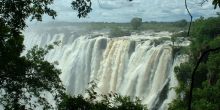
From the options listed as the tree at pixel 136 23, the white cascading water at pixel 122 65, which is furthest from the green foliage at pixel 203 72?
the tree at pixel 136 23

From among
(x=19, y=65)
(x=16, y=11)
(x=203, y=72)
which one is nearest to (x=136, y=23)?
(x=203, y=72)

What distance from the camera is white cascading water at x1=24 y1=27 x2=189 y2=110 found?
31.5 meters

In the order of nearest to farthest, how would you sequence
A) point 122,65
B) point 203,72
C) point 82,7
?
1. point 82,7
2. point 203,72
3. point 122,65

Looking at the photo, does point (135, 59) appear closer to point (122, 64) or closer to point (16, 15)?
point (122, 64)

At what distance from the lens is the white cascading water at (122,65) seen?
31484 mm

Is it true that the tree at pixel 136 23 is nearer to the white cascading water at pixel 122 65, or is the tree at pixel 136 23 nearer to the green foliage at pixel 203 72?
the white cascading water at pixel 122 65

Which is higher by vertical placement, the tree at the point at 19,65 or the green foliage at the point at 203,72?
the green foliage at the point at 203,72

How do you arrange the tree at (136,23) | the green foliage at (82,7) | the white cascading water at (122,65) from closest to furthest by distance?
the green foliage at (82,7) < the white cascading water at (122,65) < the tree at (136,23)

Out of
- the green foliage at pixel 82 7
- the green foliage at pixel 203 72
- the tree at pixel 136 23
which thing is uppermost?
the tree at pixel 136 23

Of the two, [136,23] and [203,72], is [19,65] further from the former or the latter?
[136,23]

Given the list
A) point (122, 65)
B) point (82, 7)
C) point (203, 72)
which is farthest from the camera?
point (122, 65)

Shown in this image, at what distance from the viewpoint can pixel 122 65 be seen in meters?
38.1

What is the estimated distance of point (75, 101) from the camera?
8734 mm

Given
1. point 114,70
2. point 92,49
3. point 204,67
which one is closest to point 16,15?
point 204,67
